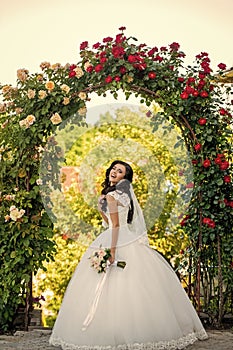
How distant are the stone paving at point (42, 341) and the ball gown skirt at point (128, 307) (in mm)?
98

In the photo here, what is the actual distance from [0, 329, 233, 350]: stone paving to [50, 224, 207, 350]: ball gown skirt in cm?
10

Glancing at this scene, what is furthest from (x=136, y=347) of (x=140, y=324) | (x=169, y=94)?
(x=169, y=94)

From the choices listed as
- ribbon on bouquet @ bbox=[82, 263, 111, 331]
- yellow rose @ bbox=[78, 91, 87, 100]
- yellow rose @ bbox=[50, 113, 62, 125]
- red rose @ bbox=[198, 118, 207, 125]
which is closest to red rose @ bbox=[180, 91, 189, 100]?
red rose @ bbox=[198, 118, 207, 125]

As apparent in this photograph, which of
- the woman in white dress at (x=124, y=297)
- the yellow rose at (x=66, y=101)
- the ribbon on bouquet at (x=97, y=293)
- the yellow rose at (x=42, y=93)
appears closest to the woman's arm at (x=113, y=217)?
the woman in white dress at (x=124, y=297)

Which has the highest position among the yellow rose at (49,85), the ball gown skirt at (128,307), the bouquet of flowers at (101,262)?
the yellow rose at (49,85)

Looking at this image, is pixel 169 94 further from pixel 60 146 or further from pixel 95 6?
pixel 95 6

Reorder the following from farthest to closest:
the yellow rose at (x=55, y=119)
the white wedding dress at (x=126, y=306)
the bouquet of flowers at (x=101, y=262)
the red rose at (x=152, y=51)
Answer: the red rose at (x=152, y=51) < the yellow rose at (x=55, y=119) < the bouquet of flowers at (x=101, y=262) < the white wedding dress at (x=126, y=306)

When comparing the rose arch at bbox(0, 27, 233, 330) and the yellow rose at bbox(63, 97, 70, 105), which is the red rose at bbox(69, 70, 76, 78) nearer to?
the rose arch at bbox(0, 27, 233, 330)

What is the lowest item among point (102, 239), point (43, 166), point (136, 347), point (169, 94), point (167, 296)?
point (136, 347)

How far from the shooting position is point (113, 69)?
534 cm

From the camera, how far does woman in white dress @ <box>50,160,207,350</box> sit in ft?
14.9

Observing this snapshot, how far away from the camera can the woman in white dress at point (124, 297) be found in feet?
14.9

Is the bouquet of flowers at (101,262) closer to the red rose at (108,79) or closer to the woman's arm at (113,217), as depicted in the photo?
the woman's arm at (113,217)

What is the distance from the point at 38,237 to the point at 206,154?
1.57 metres
